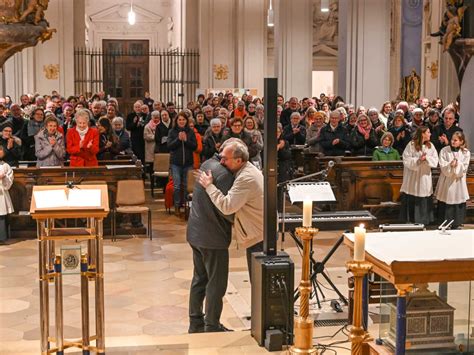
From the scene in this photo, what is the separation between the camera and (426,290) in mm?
5410

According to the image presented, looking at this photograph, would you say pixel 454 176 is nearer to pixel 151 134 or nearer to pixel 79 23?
pixel 151 134

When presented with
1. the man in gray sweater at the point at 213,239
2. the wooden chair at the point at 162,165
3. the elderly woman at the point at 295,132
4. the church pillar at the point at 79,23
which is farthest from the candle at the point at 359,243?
the church pillar at the point at 79,23

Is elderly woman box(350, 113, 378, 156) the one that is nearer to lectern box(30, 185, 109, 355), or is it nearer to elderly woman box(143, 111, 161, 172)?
elderly woman box(143, 111, 161, 172)

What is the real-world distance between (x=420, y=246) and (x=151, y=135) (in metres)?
12.3

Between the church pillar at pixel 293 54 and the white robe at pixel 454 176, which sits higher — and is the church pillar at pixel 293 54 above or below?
above

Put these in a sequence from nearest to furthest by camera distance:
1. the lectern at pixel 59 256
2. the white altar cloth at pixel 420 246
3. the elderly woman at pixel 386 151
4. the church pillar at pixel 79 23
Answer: the white altar cloth at pixel 420 246
the lectern at pixel 59 256
the elderly woman at pixel 386 151
the church pillar at pixel 79 23

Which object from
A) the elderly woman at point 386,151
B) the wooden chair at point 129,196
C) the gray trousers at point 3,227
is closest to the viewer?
the gray trousers at point 3,227

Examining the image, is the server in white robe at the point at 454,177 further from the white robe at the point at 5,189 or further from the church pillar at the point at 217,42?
the church pillar at the point at 217,42

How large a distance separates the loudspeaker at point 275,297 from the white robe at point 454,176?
6.83 meters

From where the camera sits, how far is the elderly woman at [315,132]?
15805mm

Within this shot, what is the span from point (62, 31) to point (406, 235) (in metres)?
22.6

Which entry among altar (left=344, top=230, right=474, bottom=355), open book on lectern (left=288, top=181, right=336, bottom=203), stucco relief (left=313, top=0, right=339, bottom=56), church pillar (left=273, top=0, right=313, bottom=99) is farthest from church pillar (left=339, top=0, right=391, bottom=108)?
stucco relief (left=313, top=0, right=339, bottom=56)

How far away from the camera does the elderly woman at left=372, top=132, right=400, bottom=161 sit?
47.6 ft

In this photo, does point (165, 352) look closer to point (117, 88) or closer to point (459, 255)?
point (459, 255)
